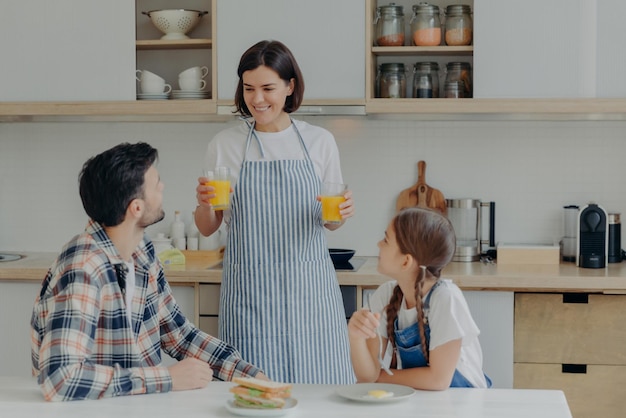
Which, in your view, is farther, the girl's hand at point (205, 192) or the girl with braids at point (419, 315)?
the girl's hand at point (205, 192)

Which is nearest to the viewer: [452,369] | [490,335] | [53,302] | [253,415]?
[253,415]

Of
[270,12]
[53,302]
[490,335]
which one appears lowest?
[490,335]

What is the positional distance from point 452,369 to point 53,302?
2.91 feet

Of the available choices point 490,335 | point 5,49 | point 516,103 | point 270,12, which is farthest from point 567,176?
point 5,49

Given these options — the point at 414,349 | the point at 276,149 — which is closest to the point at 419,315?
the point at 414,349

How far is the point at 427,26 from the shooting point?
12.2 feet

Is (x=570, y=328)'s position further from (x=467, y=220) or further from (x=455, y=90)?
(x=455, y=90)

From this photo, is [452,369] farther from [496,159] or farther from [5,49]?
[5,49]

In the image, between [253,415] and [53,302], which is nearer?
[253,415]

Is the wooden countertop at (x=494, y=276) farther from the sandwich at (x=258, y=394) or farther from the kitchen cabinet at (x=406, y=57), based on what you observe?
the sandwich at (x=258, y=394)

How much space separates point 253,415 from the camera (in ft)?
5.85

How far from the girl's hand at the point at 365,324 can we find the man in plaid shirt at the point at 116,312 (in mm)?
277

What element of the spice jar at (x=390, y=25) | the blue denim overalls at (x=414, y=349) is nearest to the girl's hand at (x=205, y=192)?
the blue denim overalls at (x=414, y=349)

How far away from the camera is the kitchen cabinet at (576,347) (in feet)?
11.1
